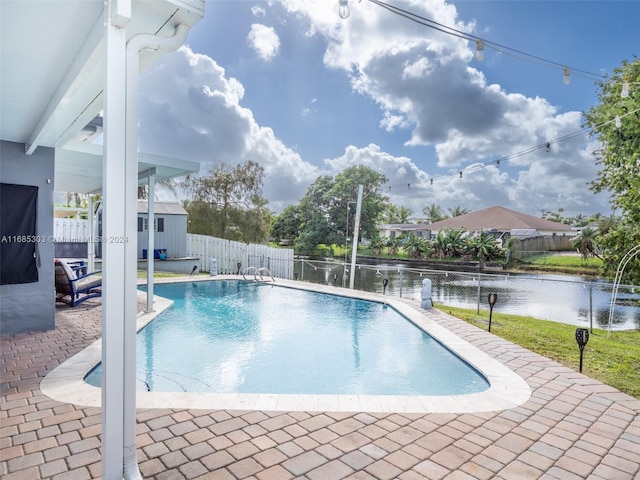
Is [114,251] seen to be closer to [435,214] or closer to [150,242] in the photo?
[150,242]

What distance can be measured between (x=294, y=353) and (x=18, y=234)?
13.5ft

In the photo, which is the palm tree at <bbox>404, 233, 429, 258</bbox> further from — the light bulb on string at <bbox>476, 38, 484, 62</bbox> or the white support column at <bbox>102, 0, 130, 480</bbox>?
the white support column at <bbox>102, 0, 130, 480</bbox>

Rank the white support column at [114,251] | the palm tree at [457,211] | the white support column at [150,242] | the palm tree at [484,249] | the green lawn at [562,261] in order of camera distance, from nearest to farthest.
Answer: the white support column at [114,251]
the white support column at [150,242]
the green lawn at [562,261]
the palm tree at [484,249]
the palm tree at [457,211]

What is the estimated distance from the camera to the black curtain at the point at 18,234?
468 cm

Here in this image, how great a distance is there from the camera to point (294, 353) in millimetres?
5727

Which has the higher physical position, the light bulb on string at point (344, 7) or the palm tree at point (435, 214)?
the palm tree at point (435, 214)

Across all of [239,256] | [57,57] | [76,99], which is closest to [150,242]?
[76,99]

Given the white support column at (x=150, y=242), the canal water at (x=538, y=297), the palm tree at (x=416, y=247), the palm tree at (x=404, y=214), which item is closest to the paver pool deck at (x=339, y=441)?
the white support column at (x=150, y=242)

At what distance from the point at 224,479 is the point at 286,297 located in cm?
772

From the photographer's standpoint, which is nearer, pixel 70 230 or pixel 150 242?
pixel 150 242

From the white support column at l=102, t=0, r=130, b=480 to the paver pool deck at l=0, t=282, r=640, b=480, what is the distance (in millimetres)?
471

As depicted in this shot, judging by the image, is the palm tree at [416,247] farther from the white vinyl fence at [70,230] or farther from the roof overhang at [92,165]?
the roof overhang at [92,165]

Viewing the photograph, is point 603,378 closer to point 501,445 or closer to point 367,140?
point 501,445

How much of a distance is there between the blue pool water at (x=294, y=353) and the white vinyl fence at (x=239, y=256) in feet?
19.4
